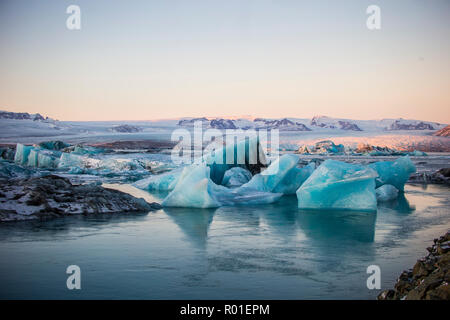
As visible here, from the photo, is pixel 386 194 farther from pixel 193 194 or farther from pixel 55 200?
pixel 55 200

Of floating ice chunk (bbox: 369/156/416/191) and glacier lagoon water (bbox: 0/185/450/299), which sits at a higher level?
floating ice chunk (bbox: 369/156/416/191)

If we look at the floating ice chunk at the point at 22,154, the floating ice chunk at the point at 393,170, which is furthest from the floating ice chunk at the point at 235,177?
the floating ice chunk at the point at 22,154

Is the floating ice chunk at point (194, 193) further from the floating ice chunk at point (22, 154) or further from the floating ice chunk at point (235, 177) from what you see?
the floating ice chunk at point (22, 154)

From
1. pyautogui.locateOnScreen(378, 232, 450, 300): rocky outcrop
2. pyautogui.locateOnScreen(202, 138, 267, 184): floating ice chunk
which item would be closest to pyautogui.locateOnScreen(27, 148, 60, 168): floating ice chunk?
pyautogui.locateOnScreen(202, 138, 267, 184): floating ice chunk

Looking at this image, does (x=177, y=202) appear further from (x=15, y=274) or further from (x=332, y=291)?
(x=332, y=291)

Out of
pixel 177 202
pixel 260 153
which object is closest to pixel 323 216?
pixel 177 202

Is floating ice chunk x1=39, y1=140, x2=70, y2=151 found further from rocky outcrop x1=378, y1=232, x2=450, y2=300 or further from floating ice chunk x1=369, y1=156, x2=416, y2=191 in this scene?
rocky outcrop x1=378, y1=232, x2=450, y2=300
